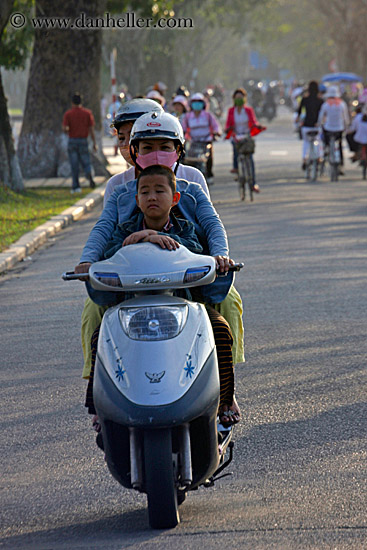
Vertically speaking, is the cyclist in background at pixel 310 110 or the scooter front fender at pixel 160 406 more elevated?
the scooter front fender at pixel 160 406

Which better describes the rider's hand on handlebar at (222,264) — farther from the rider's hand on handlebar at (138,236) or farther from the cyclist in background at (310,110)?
the cyclist in background at (310,110)

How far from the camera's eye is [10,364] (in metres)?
7.98

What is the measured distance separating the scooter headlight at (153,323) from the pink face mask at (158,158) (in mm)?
982

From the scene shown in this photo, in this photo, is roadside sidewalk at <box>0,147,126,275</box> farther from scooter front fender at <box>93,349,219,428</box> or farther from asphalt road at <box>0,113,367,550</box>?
scooter front fender at <box>93,349,219,428</box>

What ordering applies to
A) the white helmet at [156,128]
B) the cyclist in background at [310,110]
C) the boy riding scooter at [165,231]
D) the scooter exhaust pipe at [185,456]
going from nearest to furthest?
1. the scooter exhaust pipe at [185,456]
2. the boy riding scooter at [165,231]
3. the white helmet at [156,128]
4. the cyclist in background at [310,110]

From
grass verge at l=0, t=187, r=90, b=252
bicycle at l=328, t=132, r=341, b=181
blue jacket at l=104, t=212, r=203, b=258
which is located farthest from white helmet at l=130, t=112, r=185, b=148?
bicycle at l=328, t=132, r=341, b=181

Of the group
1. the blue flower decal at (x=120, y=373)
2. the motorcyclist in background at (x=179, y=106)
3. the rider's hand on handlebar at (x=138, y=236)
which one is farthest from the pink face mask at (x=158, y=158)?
the motorcyclist in background at (x=179, y=106)

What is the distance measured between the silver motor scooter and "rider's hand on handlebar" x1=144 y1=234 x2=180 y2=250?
0.03 meters

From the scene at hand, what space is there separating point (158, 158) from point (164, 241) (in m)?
0.73

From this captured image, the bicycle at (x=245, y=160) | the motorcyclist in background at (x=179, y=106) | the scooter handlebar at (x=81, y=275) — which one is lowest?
the bicycle at (x=245, y=160)

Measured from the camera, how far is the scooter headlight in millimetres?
4191

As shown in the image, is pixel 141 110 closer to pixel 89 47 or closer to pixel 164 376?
pixel 164 376

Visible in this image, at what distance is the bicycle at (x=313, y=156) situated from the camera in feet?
78.1

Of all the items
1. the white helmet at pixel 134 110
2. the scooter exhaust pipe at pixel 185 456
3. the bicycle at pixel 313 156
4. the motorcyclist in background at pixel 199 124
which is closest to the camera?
the scooter exhaust pipe at pixel 185 456
